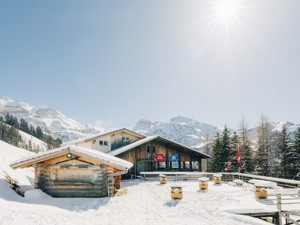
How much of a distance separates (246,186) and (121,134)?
21.0 m

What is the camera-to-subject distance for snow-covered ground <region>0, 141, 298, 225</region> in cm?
1119

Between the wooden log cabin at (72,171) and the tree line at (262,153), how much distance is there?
19.3 metres

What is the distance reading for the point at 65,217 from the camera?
38.0 ft

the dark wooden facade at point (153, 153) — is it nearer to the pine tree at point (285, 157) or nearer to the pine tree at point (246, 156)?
the pine tree at point (246, 156)

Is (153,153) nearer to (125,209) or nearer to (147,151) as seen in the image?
(147,151)

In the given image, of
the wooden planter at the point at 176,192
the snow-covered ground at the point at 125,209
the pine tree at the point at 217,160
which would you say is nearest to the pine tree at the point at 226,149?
the pine tree at the point at 217,160

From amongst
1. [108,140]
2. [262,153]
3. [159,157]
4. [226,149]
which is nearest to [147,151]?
[159,157]

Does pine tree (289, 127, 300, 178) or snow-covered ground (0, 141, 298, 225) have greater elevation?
pine tree (289, 127, 300, 178)

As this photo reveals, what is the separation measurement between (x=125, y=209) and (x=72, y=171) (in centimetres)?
519

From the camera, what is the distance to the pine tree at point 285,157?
33.7 m

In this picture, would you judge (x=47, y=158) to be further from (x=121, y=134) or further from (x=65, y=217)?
(x=121, y=134)

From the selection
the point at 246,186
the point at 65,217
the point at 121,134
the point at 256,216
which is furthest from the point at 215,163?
the point at 65,217

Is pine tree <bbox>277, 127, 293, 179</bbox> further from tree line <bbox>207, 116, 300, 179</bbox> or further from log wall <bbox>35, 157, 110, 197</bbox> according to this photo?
log wall <bbox>35, 157, 110, 197</bbox>

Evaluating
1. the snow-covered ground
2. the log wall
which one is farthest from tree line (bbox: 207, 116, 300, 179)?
the log wall
